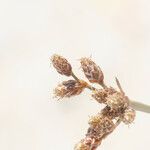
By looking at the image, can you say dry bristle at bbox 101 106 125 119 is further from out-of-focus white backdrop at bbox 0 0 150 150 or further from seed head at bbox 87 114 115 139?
out-of-focus white backdrop at bbox 0 0 150 150

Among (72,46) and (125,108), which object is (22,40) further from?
(125,108)

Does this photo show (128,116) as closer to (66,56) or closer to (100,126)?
(100,126)

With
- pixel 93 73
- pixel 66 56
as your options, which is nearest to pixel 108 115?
pixel 93 73

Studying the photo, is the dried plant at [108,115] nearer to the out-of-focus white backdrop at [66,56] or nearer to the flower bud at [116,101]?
the flower bud at [116,101]

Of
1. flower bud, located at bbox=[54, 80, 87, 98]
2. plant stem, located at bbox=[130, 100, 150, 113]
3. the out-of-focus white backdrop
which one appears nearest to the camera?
plant stem, located at bbox=[130, 100, 150, 113]

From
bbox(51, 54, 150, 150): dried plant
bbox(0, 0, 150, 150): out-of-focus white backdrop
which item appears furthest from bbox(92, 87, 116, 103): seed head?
bbox(0, 0, 150, 150): out-of-focus white backdrop

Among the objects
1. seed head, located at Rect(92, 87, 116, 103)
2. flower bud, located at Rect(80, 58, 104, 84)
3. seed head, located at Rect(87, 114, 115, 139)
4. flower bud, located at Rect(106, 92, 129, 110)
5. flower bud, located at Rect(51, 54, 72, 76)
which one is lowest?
seed head, located at Rect(87, 114, 115, 139)
